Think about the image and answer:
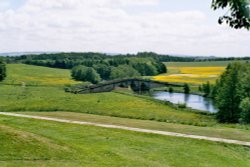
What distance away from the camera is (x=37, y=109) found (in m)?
47.2

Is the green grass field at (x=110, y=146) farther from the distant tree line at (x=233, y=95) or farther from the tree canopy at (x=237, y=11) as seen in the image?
the distant tree line at (x=233, y=95)

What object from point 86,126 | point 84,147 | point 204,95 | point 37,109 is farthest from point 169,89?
point 84,147

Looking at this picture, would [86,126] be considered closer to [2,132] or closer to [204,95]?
[2,132]

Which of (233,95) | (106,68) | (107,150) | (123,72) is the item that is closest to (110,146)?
(107,150)

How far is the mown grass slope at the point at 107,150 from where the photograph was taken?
69.5ft

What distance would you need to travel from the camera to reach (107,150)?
2419 cm

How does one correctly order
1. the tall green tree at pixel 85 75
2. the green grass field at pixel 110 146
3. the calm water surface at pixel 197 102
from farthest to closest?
the tall green tree at pixel 85 75 < the calm water surface at pixel 197 102 < the green grass field at pixel 110 146

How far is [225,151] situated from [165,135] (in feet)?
15.8

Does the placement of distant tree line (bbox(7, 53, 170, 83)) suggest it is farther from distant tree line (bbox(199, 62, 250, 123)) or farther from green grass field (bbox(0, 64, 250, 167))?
green grass field (bbox(0, 64, 250, 167))

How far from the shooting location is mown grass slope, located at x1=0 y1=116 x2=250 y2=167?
21188 millimetres

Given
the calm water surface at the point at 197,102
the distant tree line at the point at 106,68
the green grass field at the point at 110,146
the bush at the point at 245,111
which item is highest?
the green grass field at the point at 110,146

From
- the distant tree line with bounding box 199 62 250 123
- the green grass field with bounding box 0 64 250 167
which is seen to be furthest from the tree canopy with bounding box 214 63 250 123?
the green grass field with bounding box 0 64 250 167

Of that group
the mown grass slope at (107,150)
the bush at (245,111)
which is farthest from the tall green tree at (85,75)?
the mown grass slope at (107,150)

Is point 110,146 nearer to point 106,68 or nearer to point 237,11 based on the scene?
point 237,11
